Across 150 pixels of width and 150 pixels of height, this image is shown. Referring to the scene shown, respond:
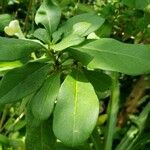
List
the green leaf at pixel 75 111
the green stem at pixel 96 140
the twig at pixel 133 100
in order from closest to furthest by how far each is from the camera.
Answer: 1. the green leaf at pixel 75 111
2. the green stem at pixel 96 140
3. the twig at pixel 133 100

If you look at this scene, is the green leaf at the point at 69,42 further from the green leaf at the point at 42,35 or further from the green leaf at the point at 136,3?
the green leaf at the point at 136,3

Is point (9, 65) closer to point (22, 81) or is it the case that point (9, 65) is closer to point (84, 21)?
point (22, 81)

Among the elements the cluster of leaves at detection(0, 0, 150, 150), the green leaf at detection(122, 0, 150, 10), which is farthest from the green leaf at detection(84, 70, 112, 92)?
the green leaf at detection(122, 0, 150, 10)

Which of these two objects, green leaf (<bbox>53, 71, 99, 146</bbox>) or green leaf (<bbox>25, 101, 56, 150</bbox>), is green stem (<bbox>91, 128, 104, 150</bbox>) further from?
green leaf (<bbox>53, 71, 99, 146</bbox>)

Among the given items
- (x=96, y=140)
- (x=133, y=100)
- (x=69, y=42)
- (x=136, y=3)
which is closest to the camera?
(x=69, y=42)

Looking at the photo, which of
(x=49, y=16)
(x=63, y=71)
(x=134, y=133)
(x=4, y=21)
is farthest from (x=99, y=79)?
(x=134, y=133)

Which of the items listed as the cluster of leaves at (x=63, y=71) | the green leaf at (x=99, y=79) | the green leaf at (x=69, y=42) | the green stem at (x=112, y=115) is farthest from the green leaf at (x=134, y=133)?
the green leaf at (x=69, y=42)
